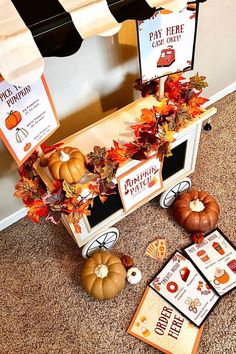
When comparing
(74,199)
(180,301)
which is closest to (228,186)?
(180,301)

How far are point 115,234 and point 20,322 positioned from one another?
53 centimetres

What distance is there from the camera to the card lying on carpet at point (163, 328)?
124cm

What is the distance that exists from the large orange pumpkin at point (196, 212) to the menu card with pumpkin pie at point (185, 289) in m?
0.15

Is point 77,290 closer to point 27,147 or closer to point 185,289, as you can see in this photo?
point 185,289

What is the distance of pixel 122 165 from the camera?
113 centimetres

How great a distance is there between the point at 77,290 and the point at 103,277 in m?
0.19

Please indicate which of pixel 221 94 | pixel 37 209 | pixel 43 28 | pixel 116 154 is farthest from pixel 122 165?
pixel 221 94

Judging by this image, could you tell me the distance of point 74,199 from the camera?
1.06 meters

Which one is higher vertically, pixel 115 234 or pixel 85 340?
pixel 115 234

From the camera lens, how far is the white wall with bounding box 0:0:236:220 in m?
1.20

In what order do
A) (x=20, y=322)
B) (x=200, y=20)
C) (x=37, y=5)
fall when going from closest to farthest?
(x=37, y=5) < (x=20, y=322) < (x=200, y=20)

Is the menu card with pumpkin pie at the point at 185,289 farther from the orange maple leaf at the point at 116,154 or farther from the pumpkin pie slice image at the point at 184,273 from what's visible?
the orange maple leaf at the point at 116,154

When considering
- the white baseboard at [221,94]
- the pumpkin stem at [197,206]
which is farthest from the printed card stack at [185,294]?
the white baseboard at [221,94]

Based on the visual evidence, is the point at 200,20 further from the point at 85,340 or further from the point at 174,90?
the point at 85,340
